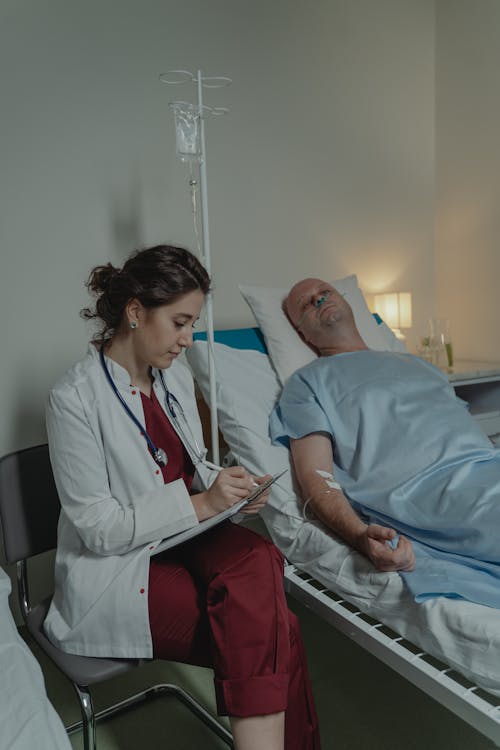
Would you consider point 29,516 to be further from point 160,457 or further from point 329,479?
point 329,479

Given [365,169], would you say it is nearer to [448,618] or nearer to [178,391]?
[178,391]

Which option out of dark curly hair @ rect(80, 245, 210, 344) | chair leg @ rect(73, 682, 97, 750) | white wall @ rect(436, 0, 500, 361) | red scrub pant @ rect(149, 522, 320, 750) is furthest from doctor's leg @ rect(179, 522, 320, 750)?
white wall @ rect(436, 0, 500, 361)

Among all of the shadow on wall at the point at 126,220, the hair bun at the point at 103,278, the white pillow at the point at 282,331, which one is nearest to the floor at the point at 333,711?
the white pillow at the point at 282,331

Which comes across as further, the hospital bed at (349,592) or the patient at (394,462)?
the patient at (394,462)

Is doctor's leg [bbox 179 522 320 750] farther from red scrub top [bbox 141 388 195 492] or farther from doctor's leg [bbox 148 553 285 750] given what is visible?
red scrub top [bbox 141 388 195 492]

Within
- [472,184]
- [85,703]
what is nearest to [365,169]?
[472,184]

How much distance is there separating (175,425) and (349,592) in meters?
0.53

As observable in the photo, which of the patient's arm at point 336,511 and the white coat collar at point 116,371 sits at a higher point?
the white coat collar at point 116,371

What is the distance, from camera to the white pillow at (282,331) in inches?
82.0

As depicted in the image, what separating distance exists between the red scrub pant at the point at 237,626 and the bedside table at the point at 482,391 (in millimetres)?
1522

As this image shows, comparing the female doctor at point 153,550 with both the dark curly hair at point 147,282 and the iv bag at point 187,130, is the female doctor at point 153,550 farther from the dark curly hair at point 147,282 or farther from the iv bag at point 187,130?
the iv bag at point 187,130

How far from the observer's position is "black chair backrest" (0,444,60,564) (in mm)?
1427

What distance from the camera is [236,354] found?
2076 millimetres

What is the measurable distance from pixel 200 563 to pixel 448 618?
1.59 feet
